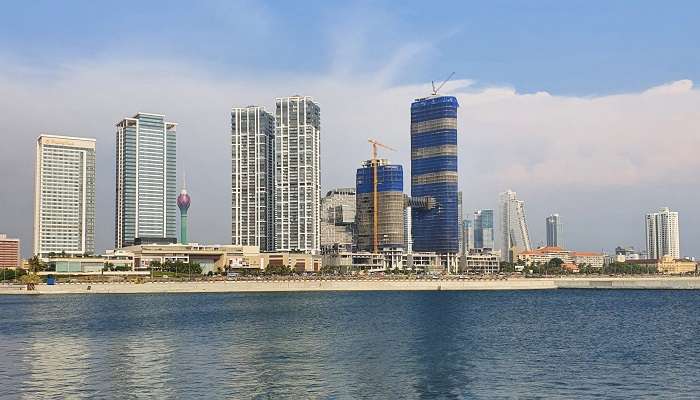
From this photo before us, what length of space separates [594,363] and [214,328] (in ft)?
159

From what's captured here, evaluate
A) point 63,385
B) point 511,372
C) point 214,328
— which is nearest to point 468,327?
point 214,328

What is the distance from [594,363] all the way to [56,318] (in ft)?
265

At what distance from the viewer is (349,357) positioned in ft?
213

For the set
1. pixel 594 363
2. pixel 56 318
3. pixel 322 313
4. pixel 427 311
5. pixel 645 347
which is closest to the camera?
pixel 594 363

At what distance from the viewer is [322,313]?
4769 inches

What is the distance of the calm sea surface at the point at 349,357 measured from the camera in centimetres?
4966

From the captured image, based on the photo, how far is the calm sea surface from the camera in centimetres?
4966

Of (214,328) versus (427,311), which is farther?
(427,311)

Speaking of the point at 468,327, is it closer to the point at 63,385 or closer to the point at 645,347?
the point at 645,347

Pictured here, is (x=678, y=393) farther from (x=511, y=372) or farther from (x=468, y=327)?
(x=468, y=327)

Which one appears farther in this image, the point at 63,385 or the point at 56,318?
the point at 56,318

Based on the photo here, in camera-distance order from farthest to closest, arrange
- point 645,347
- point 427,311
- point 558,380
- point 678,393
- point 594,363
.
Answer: point 427,311 → point 645,347 → point 594,363 → point 558,380 → point 678,393

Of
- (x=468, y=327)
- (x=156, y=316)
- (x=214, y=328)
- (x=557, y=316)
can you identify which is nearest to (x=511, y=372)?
(x=468, y=327)

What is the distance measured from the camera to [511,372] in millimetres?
56406
